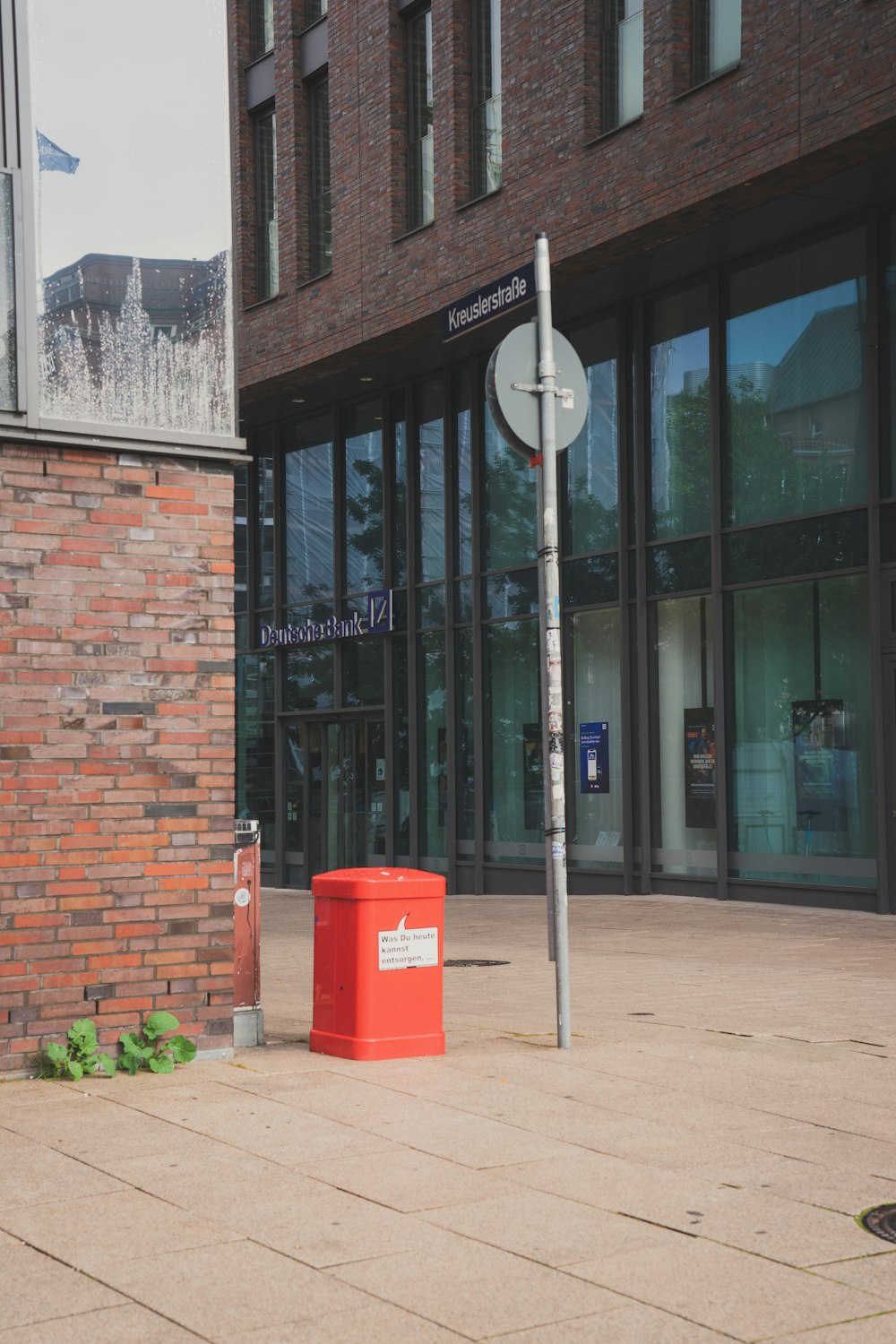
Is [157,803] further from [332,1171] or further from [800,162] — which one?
[800,162]

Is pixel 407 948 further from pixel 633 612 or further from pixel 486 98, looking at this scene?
pixel 486 98

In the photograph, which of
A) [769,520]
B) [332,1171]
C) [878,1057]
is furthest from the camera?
[769,520]

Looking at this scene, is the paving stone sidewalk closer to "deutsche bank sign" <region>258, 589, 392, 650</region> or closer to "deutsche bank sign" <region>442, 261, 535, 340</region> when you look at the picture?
"deutsche bank sign" <region>442, 261, 535, 340</region>

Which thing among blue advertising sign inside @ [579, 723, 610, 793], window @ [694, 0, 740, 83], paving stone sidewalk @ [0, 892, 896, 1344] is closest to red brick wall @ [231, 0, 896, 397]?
window @ [694, 0, 740, 83]

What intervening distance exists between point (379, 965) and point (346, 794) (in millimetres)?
15608

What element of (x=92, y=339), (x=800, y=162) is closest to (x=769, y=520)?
(x=800, y=162)

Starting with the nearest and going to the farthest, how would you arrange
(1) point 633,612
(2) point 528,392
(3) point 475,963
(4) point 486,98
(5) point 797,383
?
(2) point 528,392 → (3) point 475,963 → (5) point 797,383 → (1) point 633,612 → (4) point 486,98

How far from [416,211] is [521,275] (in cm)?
1298

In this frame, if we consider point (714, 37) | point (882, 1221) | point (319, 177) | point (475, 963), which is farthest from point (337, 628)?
point (882, 1221)

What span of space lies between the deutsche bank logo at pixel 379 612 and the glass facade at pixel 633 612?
0.21ft

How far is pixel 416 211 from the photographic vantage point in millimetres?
20484

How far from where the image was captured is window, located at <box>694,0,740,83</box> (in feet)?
53.3

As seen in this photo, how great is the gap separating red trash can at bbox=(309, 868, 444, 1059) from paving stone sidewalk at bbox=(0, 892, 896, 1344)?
18 cm

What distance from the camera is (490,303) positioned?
807 centimetres
